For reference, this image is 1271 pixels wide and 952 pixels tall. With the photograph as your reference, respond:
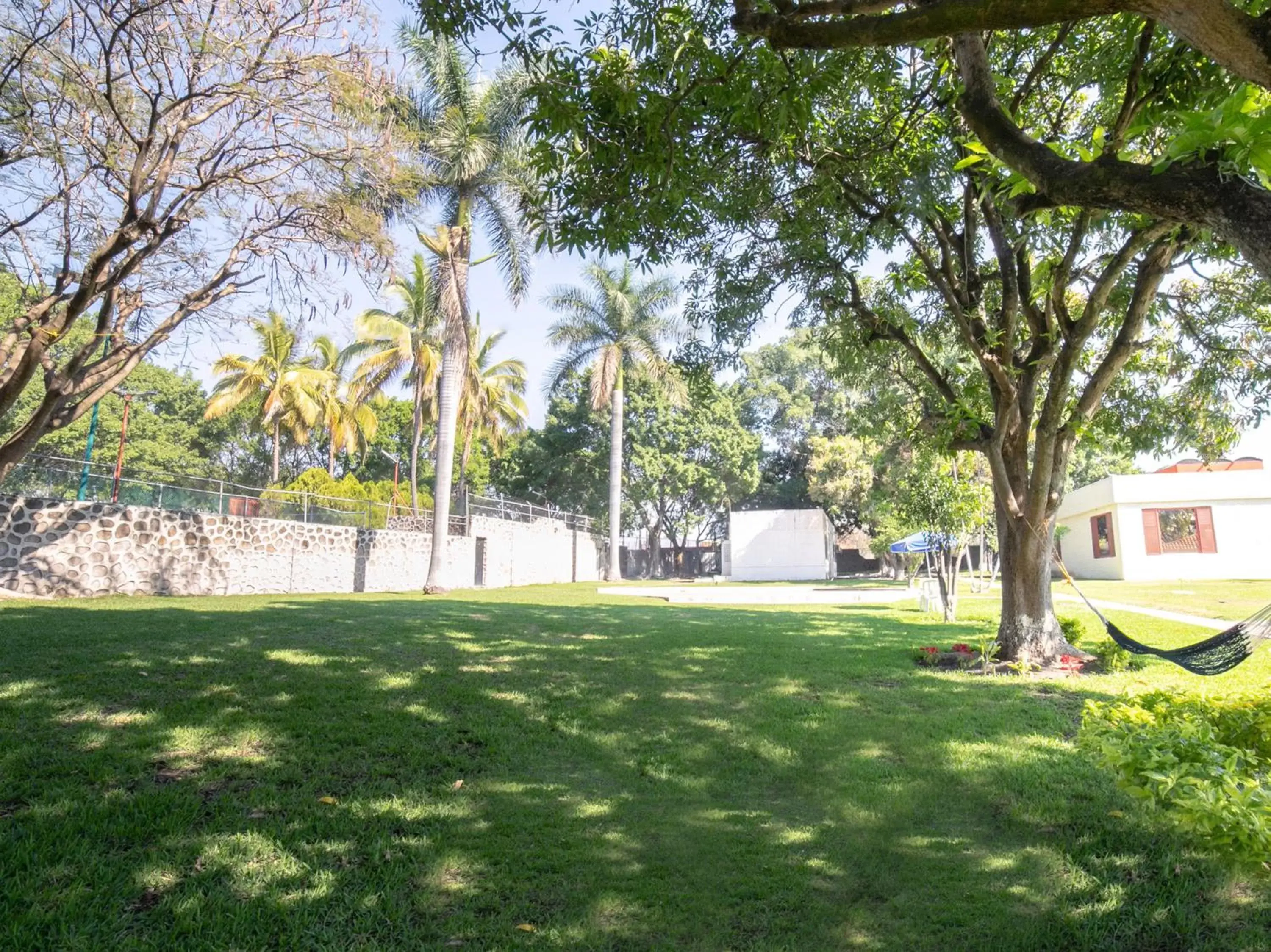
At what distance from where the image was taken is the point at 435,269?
19062mm

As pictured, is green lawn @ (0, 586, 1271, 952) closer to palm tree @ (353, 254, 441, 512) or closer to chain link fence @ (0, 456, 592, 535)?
chain link fence @ (0, 456, 592, 535)

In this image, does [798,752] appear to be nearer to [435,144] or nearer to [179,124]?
[179,124]

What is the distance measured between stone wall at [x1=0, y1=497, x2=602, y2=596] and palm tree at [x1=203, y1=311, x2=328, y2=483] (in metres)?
9.41

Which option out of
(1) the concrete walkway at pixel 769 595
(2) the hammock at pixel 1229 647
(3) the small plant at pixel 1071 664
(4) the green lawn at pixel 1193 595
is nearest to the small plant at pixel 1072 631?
(3) the small plant at pixel 1071 664

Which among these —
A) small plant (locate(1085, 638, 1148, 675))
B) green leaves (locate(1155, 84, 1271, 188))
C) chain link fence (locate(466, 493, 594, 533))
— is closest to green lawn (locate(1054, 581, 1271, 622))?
small plant (locate(1085, 638, 1148, 675))

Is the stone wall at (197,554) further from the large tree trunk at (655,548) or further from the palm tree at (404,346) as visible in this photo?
the large tree trunk at (655,548)

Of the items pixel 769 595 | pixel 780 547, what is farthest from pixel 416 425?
pixel 780 547

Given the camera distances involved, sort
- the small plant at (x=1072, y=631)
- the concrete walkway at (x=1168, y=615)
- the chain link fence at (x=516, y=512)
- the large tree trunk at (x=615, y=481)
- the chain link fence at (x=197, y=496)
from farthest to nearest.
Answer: the large tree trunk at (x=615, y=481) → the chain link fence at (x=516, y=512) → the chain link fence at (x=197, y=496) → the concrete walkway at (x=1168, y=615) → the small plant at (x=1072, y=631)

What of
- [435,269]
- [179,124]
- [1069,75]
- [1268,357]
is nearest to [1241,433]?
[1268,357]

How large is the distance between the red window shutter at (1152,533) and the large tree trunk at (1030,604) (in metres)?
21.4

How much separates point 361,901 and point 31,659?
463 centimetres

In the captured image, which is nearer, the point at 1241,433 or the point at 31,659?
the point at 31,659

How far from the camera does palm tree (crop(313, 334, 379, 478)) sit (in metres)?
28.6

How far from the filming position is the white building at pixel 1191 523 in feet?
80.5
